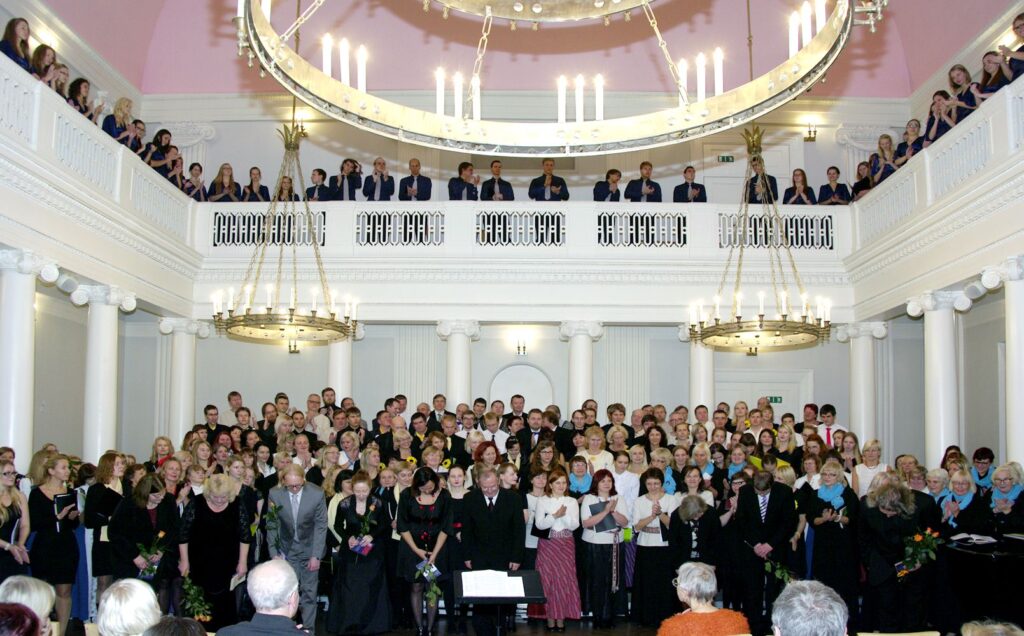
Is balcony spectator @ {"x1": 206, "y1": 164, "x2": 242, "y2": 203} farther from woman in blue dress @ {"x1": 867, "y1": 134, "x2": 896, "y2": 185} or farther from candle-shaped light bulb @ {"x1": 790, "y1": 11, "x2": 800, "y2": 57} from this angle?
candle-shaped light bulb @ {"x1": 790, "y1": 11, "x2": 800, "y2": 57}

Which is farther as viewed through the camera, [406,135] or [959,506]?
[959,506]

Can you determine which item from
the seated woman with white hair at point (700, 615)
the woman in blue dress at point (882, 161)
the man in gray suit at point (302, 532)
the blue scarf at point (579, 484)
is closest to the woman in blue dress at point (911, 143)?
the woman in blue dress at point (882, 161)

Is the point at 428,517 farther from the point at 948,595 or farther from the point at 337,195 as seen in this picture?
the point at 337,195

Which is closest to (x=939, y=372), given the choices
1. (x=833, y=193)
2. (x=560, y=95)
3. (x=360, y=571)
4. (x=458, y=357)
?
(x=833, y=193)

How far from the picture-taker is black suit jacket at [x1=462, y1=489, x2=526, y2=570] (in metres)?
9.93

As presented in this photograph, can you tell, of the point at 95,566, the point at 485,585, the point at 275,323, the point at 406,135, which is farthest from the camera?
the point at 275,323

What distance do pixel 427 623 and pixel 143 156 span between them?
914 centimetres

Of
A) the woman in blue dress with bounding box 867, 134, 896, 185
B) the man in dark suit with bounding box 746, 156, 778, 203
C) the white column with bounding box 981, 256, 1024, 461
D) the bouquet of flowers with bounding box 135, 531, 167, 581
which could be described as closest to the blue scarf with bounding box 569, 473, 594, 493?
the bouquet of flowers with bounding box 135, 531, 167, 581

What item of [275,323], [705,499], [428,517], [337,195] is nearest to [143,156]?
[337,195]

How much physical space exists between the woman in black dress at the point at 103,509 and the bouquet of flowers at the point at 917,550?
705cm

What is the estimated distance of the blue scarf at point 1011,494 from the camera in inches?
379

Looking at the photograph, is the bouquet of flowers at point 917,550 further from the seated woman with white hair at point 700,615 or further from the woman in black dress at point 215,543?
the woman in black dress at point 215,543

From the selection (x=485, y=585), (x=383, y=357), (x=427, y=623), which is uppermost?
(x=383, y=357)

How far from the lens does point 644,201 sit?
55.0 ft
